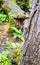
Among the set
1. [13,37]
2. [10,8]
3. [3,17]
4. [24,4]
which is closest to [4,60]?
[13,37]

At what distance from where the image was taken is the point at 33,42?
2.98m

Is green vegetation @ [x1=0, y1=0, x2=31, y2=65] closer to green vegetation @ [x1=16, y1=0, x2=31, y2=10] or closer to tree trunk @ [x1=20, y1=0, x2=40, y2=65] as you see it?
green vegetation @ [x1=16, y1=0, x2=31, y2=10]

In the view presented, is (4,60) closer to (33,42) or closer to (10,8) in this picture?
A: (33,42)

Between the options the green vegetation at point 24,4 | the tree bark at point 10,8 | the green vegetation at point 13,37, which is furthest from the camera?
the green vegetation at point 24,4

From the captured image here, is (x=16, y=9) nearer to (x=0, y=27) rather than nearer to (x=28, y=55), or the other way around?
(x=0, y=27)

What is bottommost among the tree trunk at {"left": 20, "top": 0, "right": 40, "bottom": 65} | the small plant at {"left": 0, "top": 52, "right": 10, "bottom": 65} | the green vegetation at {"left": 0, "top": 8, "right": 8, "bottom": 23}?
the green vegetation at {"left": 0, "top": 8, "right": 8, "bottom": 23}

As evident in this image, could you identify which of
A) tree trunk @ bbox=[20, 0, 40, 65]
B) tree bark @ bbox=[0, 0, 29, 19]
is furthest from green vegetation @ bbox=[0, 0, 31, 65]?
tree trunk @ bbox=[20, 0, 40, 65]

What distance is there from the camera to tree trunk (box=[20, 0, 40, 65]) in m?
2.91

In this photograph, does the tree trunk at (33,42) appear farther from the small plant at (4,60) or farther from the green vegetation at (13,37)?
the small plant at (4,60)

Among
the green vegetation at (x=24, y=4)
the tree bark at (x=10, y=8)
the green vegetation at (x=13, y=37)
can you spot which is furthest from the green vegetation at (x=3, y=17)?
the green vegetation at (x=24, y=4)

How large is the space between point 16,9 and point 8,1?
2.75ft

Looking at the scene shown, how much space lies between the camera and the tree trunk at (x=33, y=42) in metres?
2.91

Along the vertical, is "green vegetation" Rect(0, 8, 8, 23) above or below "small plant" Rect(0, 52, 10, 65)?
below

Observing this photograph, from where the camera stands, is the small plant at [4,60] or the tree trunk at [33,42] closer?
the tree trunk at [33,42]
